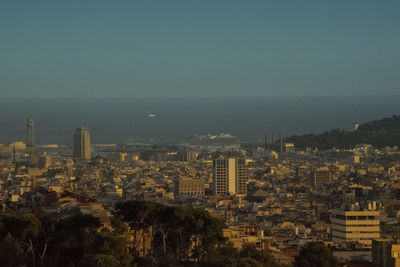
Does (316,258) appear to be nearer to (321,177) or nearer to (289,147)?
(321,177)

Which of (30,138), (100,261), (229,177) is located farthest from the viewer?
(30,138)

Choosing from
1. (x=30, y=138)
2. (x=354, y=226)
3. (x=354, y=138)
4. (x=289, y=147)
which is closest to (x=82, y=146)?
(x=30, y=138)

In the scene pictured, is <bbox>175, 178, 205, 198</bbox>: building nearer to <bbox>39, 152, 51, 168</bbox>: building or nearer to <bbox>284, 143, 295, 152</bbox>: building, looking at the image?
<bbox>39, 152, 51, 168</bbox>: building

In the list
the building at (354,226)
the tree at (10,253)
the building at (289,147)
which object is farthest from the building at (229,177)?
the building at (289,147)

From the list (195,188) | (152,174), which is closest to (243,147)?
(152,174)

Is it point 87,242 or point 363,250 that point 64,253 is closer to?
point 87,242

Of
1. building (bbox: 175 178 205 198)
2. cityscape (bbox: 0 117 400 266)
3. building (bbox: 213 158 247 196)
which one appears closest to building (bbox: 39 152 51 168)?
cityscape (bbox: 0 117 400 266)
